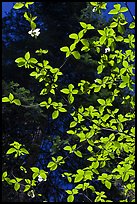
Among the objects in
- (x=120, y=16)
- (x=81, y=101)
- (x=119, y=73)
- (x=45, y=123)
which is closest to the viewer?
(x=120, y=16)

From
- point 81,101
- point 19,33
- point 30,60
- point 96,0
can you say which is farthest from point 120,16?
point 19,33

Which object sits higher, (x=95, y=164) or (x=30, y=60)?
(x=30, y=60)

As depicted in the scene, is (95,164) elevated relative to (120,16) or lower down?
lower down

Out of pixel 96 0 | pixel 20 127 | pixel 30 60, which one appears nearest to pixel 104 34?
pixel 96 0

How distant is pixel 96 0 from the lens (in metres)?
1.72

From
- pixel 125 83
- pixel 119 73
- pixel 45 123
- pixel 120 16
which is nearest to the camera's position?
pixel 120 16

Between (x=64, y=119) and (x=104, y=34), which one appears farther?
(x=64, y=119)

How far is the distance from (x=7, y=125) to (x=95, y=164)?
527cm

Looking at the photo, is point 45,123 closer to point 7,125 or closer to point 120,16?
point 7,125

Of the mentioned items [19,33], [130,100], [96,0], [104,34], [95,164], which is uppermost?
[19,33]

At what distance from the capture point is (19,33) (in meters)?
7.54

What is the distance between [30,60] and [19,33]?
6.15 metres

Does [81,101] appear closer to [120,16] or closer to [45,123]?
[45,123]

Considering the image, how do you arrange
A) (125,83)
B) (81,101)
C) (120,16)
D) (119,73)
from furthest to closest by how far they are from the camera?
(81,101) → (119,73) → (125,83) → (120,16)
